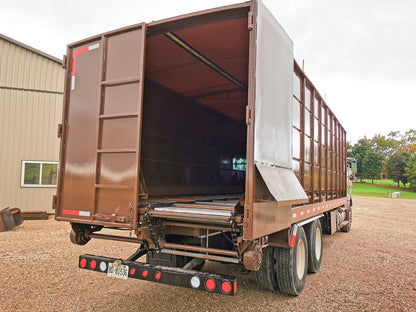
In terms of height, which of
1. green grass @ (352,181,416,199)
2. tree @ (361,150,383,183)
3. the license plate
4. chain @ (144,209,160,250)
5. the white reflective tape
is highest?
tree @ (361,150,383,183)

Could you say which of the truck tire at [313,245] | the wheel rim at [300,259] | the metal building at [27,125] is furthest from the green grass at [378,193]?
the wheel rim at [300,259]

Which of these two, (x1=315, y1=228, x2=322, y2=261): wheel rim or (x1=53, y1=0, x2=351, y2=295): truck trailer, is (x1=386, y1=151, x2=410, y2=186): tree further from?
(x1=53, y1=0, x2=351, y2=295): truck trailer

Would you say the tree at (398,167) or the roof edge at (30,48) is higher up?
the roof edge at (30,48)

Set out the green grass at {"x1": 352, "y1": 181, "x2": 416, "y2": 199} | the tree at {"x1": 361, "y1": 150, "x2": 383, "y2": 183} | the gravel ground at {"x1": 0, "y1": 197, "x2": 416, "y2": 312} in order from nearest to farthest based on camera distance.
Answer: the gravel ground at {"x1": 0, "y1": 197, "x2": 416, "y2": 312} → the green grass at {"x1": 352, "y1": 181, "x2": 416, "y2": 199} → the tree at {"x1": 361, "y1": 150, "x2": 383, "y2": 183}

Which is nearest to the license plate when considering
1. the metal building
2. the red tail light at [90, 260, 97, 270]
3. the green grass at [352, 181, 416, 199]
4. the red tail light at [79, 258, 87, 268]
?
the red tail light at [90, 260, 97, 270]

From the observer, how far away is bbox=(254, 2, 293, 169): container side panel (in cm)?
321

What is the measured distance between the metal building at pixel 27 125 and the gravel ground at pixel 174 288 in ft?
12.6

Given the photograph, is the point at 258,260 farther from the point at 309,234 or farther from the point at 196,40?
the point at 196,40

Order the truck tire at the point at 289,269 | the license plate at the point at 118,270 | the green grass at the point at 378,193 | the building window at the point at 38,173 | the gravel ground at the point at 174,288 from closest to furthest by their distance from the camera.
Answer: the license plate at the point at 118,270, the gravel ground at the point at 174,288, the truck tire at the point at 289,269, the building window at the point at 38,173, the green grass at the point at 378,193

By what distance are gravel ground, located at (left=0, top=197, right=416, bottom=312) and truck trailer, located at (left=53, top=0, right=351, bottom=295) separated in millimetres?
378

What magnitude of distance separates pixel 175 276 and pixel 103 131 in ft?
6.26

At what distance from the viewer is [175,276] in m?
3.24

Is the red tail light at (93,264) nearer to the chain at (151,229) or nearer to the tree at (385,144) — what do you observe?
the chain at (151,229)

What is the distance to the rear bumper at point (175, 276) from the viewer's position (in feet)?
Result: 9.77
